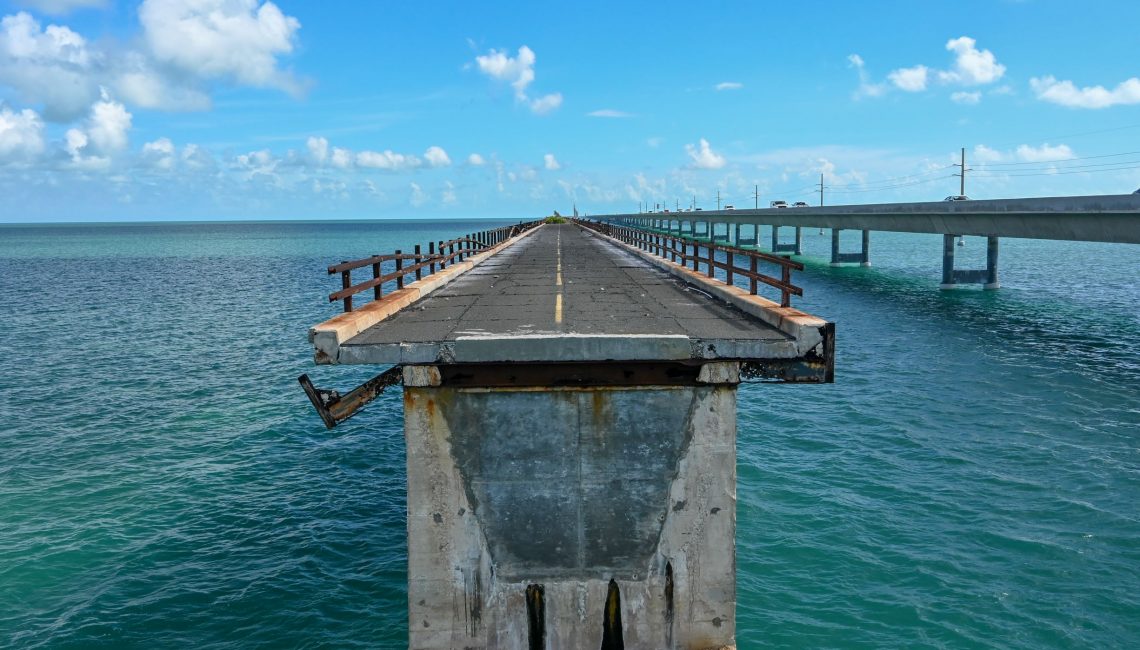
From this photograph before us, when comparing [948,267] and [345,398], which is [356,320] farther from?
[948,267]

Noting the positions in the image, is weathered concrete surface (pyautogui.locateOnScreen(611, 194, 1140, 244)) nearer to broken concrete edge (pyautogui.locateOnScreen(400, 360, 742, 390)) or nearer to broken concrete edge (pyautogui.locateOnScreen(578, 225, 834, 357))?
broken concrete edge (pyautogui.locateOnScreen(578, 225, 834, 357))

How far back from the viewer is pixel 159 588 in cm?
1341

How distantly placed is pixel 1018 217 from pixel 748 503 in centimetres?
3742

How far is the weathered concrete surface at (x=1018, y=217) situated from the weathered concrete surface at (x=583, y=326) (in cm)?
2529

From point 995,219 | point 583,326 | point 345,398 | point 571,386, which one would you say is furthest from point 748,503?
point 995,219

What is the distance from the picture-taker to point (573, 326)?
1237 cm

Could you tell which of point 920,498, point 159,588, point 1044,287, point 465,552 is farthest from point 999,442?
point 1044,287

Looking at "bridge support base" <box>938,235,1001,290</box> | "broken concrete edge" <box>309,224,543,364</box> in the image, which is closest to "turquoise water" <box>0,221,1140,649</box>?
"broken concrete edge" <box>309,224,543,364</box>

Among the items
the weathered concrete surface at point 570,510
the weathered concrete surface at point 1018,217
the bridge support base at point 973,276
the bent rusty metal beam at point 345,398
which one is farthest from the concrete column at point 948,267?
the bent rusty metal beam at point 345,398

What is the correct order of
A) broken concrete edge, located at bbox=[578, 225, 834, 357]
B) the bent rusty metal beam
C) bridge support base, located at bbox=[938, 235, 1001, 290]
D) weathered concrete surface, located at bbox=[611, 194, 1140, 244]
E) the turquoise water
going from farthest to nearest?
bridge support base, located at bbox=[938, 235, 1001, 290]
weathered concrete surface, located at bbox=[611, 194, 1140, 244]
the turquoise water
broken concrete edge, located at bbox=[578, 225, 834, 357]
the bent rusty metal beam

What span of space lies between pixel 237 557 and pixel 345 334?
656 cm

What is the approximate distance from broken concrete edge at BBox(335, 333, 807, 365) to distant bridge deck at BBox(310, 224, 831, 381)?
0.04ft

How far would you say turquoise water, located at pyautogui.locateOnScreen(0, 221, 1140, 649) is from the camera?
1222 centimetres

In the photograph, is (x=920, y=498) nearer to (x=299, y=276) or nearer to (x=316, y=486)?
(x=316, y=486)
